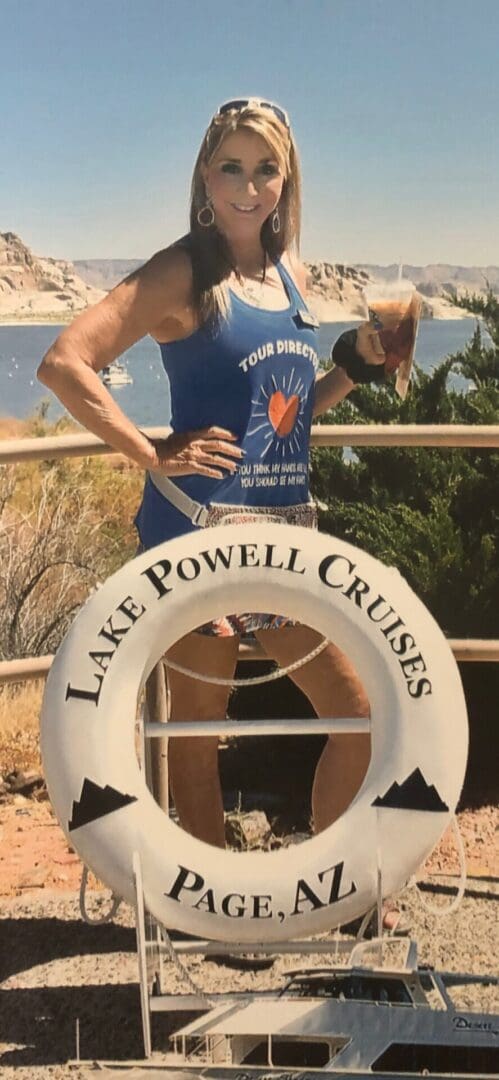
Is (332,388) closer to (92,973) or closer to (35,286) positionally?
(92,973)

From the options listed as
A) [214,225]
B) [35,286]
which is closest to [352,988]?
[214,225]

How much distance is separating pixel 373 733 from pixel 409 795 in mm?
112

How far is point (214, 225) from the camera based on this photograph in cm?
199

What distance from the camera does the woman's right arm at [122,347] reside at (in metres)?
1.91

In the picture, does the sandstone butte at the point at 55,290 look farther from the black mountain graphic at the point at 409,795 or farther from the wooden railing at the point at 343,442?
the black mountain graphic at the point at 409,795

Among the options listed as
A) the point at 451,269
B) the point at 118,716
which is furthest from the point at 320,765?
the point at 451,269

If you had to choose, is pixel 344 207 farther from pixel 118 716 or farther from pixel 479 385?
pixel 118 716

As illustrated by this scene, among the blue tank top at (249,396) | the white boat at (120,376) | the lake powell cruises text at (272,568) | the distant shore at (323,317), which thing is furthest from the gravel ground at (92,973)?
the white boat at (120,376)

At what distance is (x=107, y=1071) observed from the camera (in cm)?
173

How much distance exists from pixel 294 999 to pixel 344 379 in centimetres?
109

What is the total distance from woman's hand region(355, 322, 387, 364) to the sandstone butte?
0.26m

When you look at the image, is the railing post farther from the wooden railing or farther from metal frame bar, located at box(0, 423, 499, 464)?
metal frame bar, located at box(0, 423, 499, 464)

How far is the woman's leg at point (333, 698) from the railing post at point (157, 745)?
0.38 metres

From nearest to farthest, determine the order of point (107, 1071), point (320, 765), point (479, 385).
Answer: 1. point (107, 1071)
2. point (320, 765)
3. point (479, 385)
